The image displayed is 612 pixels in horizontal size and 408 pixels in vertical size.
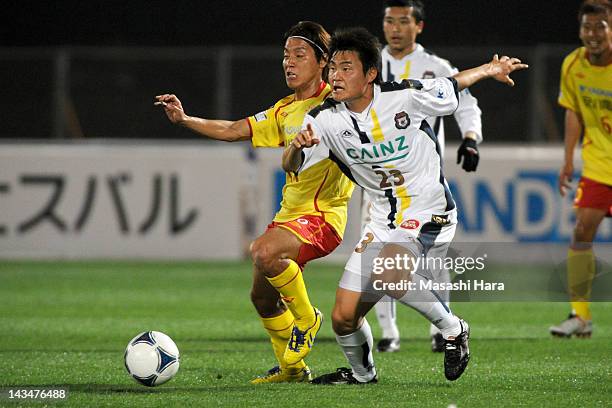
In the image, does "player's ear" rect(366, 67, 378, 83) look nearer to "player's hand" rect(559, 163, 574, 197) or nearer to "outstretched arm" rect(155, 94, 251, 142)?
"outstretched arm" rect(155, 94, 251, 142)

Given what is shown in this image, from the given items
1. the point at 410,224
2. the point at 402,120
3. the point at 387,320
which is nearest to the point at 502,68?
the point at 402,120

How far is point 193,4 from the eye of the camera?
21.2 meters

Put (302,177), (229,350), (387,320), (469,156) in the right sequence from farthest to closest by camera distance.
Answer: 1. (387,320)
2. (229,350)
3. (469,156)
4. (302,177)

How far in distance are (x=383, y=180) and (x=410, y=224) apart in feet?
0.89

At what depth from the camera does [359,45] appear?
19.9 ft

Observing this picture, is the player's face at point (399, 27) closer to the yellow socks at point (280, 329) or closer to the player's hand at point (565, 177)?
the player's hand at point (565, 177)

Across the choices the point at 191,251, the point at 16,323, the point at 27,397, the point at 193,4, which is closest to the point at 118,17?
the point at 193,4

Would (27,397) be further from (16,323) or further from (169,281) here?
(169,281)

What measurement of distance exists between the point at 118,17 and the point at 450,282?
14.7 meters

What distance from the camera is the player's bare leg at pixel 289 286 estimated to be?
241 inches

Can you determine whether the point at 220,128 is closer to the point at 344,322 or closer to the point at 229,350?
the point at 344,322

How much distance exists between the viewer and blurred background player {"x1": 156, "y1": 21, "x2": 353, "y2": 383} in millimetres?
6176

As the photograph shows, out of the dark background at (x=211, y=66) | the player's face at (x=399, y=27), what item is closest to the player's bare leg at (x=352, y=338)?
the player's face at (x=399, y=27)

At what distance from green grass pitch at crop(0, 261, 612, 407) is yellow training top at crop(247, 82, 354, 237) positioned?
37.2 inches
